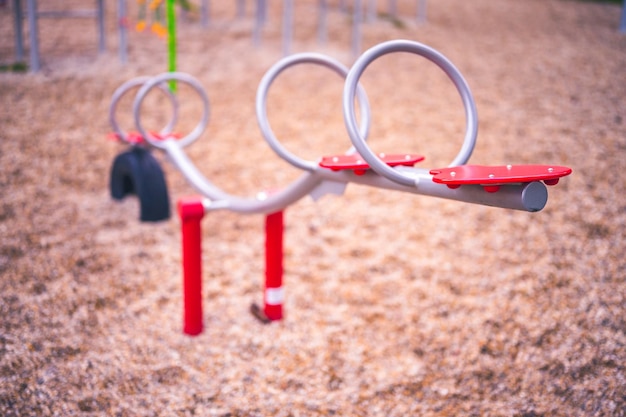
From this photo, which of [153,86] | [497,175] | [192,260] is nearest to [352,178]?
[497,175]

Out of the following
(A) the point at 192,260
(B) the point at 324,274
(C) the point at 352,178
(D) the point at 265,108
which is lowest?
(B) the point at 324,274

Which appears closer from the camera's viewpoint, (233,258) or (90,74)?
(233,258)

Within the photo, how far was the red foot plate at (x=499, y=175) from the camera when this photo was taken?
911 mm

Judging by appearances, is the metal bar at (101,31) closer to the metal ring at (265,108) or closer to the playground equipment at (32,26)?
the playground equipment at (32,26)

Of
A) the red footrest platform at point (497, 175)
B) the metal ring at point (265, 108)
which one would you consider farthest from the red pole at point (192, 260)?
the red footrest platform at point (497, 175)

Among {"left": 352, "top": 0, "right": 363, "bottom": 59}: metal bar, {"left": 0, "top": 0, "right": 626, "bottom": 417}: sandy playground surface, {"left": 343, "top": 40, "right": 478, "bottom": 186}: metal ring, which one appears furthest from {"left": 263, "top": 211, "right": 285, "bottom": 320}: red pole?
{"left": 352, "top": 0, "right": 363, "bottom": 59}: metal bar

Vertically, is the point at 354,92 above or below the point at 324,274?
above

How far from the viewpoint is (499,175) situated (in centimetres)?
95

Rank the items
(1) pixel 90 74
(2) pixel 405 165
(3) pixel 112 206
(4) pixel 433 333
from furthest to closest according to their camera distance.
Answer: (1) pixel 90 74, (3) pixel 112 206, (4) pixel 433 333, (2) pixel 405 165

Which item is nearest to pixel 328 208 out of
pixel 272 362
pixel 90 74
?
pixel 272 362

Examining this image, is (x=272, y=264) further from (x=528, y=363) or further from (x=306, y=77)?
(x=306, y=77)

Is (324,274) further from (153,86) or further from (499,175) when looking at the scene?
(499,175)

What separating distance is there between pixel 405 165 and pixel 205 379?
29.5 inches

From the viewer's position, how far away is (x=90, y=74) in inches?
154
